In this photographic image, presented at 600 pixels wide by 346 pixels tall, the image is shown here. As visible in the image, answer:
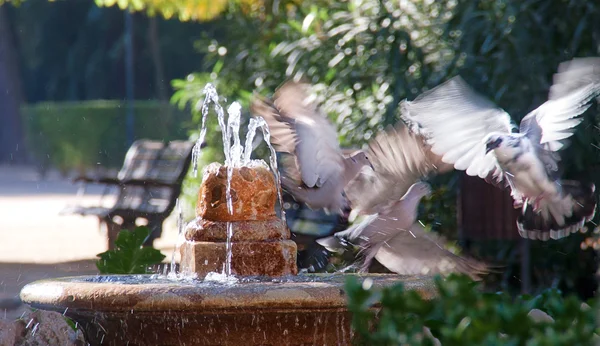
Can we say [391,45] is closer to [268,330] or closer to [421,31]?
[421,31]

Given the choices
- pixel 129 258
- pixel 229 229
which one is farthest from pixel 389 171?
pixel 229 229

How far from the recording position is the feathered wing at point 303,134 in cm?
505

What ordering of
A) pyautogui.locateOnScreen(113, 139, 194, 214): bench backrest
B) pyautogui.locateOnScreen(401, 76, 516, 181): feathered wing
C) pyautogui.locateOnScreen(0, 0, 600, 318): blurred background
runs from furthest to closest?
pyautogui.locateOnScreen(113, 139, 194, 214): bench backrest → pyautogui.locateOnScreen(0, 0, 600, 318): blurred background → pyautogui.locateOnScreen(401, 76, 516, 181): feathered wing

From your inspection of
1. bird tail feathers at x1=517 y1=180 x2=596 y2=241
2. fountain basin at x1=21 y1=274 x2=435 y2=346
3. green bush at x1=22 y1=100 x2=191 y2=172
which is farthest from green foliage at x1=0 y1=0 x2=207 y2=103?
fountain basin at x1=21 y1=274 x2=435 y2=346

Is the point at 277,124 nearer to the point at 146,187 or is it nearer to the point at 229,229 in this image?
the point at 229,229

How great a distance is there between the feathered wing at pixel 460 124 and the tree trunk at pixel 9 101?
24419 mm

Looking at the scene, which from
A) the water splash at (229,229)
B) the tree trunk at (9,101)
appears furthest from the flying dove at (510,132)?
the tree trunk at (9,101)

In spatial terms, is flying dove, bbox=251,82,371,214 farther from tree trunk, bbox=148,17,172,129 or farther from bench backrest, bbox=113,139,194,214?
tree trunk, bbox=148,17,172,129

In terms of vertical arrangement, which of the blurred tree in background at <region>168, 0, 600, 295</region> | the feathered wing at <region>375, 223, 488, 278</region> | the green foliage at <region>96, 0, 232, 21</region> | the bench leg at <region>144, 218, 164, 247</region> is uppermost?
the green foliage at <region>96, 0, 232, 21</region>

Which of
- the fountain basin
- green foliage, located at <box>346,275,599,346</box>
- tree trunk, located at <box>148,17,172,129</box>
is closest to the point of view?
green foliage, located at <box>346,275,599,346</box>

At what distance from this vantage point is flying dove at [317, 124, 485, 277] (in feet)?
15.8

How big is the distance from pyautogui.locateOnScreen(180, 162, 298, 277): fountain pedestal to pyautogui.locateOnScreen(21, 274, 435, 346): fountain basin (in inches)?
14.8

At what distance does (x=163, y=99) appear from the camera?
30531mm

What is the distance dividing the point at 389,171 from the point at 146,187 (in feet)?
12.9
